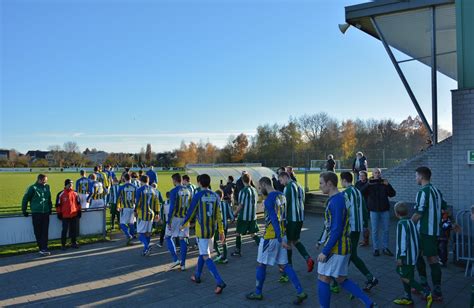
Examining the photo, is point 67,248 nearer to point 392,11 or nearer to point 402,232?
point 402,232

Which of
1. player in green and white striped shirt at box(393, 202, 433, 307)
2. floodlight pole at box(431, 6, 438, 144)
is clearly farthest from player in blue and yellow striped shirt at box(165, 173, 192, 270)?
floodlight pole at box(431, 6, 438, 144)

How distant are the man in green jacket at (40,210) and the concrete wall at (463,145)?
957 cm

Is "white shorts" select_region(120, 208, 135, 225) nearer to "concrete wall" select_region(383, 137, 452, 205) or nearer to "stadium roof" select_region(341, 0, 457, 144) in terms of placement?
"concrete wall" select_region(383, 137, 452, 205)

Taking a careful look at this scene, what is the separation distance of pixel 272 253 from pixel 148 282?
2.61 metres

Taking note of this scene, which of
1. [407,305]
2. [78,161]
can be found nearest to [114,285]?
[407,305]

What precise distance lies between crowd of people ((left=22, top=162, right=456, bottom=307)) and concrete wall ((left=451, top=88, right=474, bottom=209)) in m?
1.03

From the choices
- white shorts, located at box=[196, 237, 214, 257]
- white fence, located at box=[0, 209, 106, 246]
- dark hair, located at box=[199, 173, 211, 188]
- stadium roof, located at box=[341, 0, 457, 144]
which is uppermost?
stadium roof, located at box=[341, 0, 457, 144]

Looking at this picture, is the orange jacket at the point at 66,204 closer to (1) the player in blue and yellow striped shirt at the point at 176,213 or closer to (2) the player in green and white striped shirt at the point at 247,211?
(1) the player in blue and yellow striped shirt at the point at 176,213

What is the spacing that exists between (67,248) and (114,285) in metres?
3.57

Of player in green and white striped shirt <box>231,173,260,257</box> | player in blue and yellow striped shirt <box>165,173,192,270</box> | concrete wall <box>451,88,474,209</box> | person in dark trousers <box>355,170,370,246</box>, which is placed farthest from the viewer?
person in dark trousers <box>355,170,370,246</box>

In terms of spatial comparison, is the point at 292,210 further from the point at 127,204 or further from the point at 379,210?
the point at 127,204

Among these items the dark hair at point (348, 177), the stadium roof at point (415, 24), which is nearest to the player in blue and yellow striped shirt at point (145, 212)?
the dark hair at point (348, 177)

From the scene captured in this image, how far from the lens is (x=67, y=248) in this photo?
9.22 m

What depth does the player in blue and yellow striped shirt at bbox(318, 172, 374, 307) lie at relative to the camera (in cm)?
430
